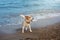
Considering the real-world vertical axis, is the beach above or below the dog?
below

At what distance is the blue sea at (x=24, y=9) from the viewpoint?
1.31 meters

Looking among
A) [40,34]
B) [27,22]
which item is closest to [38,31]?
[40,34]

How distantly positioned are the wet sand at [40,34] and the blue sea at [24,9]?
0.32 ft

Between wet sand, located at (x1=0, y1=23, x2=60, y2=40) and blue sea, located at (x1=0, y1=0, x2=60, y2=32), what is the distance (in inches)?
3.9

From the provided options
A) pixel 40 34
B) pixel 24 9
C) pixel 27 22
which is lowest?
pixel 40 34

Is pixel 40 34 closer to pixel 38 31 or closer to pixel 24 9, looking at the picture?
pixel 38 31

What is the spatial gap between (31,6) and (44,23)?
222 millimetres

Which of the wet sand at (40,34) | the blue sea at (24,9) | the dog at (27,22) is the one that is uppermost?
the blue sea at (24,9)

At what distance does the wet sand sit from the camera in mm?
1250

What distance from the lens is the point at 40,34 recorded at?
4.26 ft

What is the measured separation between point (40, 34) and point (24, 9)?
300 mm

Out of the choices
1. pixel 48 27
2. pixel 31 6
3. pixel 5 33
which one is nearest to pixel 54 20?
pixel 48 27

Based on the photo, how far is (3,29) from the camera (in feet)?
4.15

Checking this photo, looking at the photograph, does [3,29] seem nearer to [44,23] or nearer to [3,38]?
[3,38]
